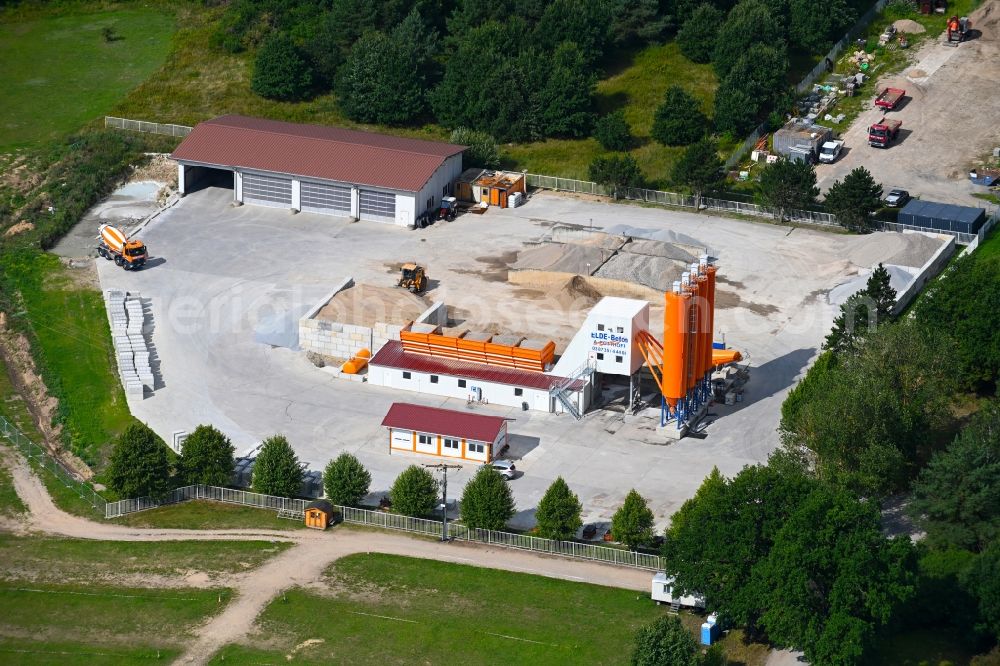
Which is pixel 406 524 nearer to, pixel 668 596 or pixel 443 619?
→ pixel 443 619

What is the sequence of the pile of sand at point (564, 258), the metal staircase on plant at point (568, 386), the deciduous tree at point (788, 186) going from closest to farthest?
the metal staircase on plant at point (568, 386)
the pile of sand at point (564, 258)
the deciduous tree at point (788, 186)

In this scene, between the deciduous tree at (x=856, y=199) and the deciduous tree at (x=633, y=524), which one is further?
the deciduous tree at (x=856, y=199)

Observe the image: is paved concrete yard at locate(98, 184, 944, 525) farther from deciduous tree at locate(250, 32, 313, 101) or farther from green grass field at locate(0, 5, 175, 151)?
green grass field at locate(0, 5, 175, 151)

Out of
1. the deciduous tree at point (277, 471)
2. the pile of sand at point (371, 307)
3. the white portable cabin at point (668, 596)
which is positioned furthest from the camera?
the pile of sand at point (371, 307)

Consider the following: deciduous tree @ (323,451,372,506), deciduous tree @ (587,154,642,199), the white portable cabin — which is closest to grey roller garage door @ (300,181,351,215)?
deciduous tree @ (587,154,642,199)

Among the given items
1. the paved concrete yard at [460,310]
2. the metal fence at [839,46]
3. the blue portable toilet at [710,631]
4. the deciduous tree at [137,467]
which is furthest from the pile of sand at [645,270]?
the blue portable toilet at [710,631]

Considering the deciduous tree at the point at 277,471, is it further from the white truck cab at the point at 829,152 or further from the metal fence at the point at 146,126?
the white truck cab at the point at 829,152

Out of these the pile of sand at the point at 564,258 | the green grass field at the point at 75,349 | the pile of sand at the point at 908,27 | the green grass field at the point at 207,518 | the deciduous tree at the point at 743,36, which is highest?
the deciduous tree at the point at 743,36
